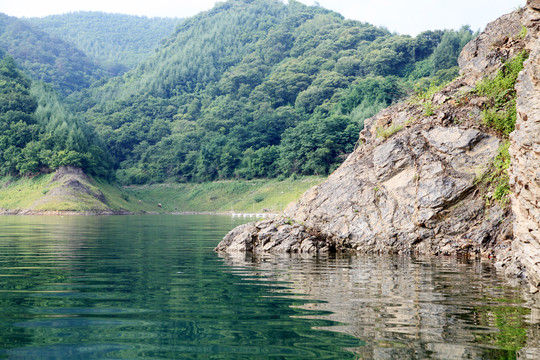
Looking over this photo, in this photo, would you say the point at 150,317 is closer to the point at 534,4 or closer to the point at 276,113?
the point at 534,4

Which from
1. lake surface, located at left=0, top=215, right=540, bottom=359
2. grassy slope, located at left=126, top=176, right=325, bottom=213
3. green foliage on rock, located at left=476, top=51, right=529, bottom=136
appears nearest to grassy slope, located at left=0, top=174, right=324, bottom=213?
grassy slope, located at left=126, top=176, right=325, bottom=213

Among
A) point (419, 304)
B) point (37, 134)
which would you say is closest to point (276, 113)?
point (37, 134)

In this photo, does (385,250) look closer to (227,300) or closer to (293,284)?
(293,284)

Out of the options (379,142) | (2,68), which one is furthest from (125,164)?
(379,142)

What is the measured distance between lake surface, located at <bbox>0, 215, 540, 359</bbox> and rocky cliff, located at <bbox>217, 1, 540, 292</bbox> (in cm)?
295

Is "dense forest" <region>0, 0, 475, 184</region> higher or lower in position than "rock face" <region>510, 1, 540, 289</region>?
higher

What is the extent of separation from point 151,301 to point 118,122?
159 meters

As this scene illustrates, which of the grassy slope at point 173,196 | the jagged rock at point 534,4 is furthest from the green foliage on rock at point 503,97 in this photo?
the grassy slope at point 173,196

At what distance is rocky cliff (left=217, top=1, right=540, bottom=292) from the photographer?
734 inches

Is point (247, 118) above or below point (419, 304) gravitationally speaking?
above

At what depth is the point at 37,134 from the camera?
361ft

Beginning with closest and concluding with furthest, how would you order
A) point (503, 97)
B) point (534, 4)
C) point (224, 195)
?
point (534, 4)
point (503, 97)
point (224, 195)

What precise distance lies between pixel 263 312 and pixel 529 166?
5.48 metres

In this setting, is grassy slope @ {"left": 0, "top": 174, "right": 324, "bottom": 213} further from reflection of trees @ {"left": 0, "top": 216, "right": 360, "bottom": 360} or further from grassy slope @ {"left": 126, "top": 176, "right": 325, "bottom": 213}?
reflection of trees @ {"left": 0, "top": 216, "right": 360, "bottom": 360}
